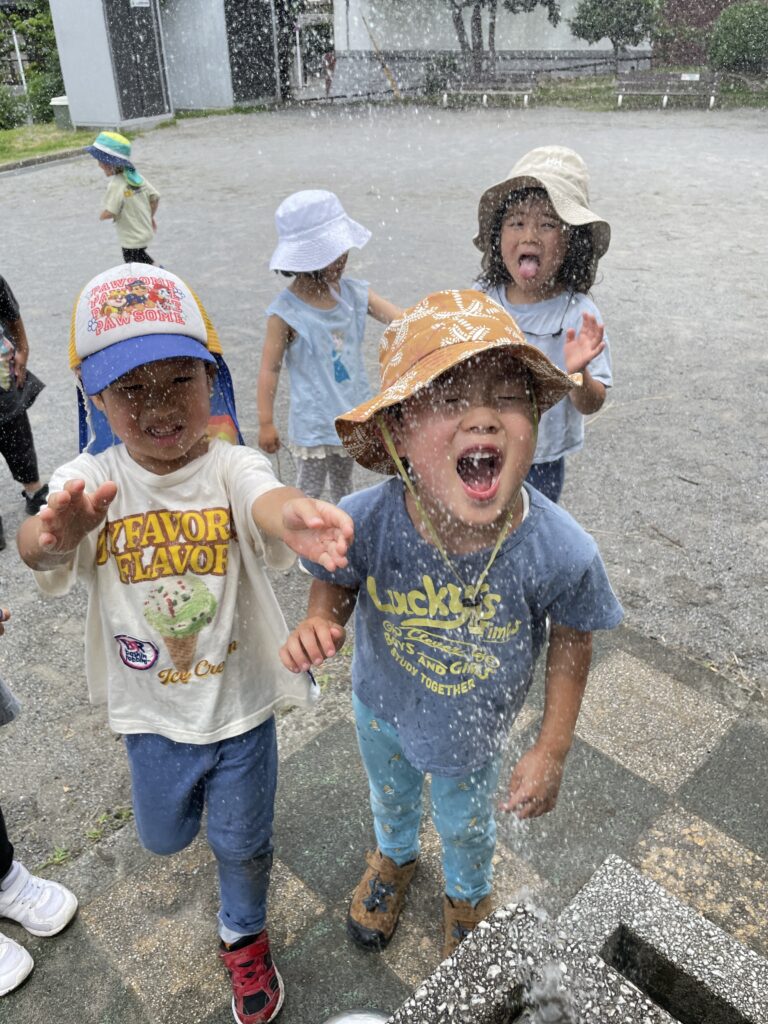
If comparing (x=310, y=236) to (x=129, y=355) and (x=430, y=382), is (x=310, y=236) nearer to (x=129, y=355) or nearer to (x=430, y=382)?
(x=129, y=355)

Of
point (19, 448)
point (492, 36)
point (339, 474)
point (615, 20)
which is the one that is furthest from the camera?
point (492, 36)

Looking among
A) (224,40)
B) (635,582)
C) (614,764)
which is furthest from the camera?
(224,40)

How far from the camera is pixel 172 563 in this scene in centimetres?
182

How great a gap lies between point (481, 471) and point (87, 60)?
20.0 m

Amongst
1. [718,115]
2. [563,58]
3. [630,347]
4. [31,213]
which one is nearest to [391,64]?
[563,58]

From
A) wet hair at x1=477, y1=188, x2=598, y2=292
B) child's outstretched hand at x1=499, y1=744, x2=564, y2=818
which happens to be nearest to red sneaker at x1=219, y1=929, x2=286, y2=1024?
child's outstretched hand at x1=499, y1=744, x2=564, y2=818

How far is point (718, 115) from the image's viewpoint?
18500 mm

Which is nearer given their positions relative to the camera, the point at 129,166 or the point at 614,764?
the point at 614,764

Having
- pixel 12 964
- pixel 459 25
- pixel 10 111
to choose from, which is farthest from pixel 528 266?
pixel 459 25

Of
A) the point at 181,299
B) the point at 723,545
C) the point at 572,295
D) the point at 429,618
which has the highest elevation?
the point at 181,299

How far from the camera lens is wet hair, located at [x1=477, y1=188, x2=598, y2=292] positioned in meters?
2.76

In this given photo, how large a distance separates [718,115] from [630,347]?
15475 millimetres

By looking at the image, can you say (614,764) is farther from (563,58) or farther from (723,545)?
(563,58)

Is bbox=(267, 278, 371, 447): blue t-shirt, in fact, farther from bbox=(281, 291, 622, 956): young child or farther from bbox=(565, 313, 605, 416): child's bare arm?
bbox=(281, 291, 622, 956): young child
